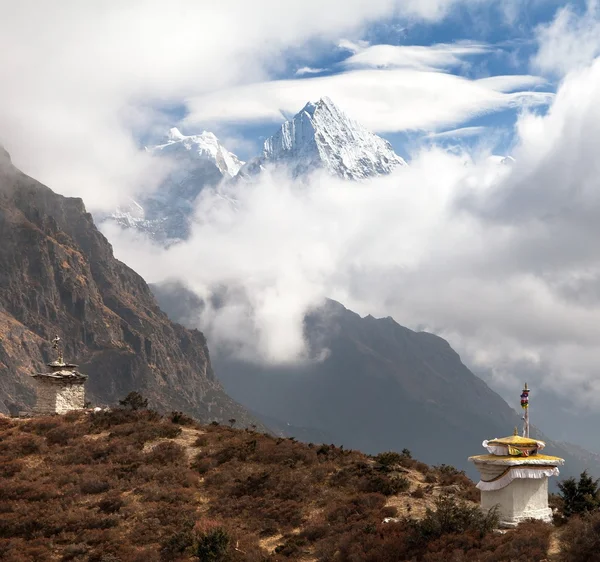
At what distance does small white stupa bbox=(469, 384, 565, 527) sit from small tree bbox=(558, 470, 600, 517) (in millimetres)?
874

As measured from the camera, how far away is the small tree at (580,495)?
1079 inches

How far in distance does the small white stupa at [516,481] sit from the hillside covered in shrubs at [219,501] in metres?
1.58

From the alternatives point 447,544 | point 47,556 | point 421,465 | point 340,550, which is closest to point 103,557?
point 47,556

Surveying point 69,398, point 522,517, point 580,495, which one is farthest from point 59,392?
point 580,495

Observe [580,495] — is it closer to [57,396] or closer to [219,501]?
[219,501]

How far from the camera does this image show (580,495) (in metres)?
28.6

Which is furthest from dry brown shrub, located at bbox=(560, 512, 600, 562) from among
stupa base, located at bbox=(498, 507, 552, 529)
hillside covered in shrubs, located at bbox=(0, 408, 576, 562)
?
stupa base, located at bbox=(498, 507, 552, 529)

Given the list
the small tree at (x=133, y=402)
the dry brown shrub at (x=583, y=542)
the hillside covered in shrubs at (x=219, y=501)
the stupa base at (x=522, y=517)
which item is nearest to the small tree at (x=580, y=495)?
the stupa base at (x=522, y=517)

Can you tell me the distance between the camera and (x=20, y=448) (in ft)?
126

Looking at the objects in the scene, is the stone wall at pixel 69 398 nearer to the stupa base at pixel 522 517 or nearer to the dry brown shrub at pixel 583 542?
the stupa base at pixel 522 517

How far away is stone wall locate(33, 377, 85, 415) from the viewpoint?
47.5 metres

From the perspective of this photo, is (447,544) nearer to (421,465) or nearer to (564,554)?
(564,554)

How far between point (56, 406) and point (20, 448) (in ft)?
30.1

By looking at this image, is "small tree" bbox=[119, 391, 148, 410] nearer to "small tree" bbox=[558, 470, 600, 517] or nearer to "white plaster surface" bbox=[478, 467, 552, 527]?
"white plaster surface" bbox=[478, 467, 552, 527]
